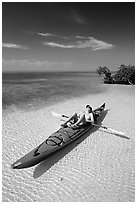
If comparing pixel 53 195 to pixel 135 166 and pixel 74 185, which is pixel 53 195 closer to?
pixel 74 185

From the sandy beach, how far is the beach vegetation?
15.1 m

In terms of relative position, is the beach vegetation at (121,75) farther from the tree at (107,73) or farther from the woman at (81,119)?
the woman at (81,119)

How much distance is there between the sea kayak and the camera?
11.7 ft

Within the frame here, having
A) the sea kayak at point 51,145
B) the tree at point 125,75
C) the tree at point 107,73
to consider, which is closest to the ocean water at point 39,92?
the tree at point 107,73

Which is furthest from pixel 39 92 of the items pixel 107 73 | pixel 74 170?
pixel 107 73

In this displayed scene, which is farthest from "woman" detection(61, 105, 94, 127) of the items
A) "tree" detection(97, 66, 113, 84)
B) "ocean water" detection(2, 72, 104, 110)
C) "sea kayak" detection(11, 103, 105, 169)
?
"tree" detection(97, 66, 113, 84)

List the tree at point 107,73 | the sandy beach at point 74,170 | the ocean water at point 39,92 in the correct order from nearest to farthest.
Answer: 1. the sandy beach at point 74,170
2. the ocean water at point 39,92
3. the tree at point 107,73

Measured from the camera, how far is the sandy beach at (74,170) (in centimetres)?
320

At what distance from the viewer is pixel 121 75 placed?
66.4 ft

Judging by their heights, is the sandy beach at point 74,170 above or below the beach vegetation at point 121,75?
below

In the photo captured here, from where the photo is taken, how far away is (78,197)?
3.14 m

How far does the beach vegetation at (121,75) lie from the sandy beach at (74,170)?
15.1 metres

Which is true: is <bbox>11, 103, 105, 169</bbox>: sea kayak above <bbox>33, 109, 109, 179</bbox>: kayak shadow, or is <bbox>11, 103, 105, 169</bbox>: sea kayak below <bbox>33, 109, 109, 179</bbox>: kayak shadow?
above

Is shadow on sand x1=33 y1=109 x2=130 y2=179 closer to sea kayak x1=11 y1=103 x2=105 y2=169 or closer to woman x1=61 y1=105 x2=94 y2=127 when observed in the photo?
sea kayak x1=11 y1=103 x2=105 y2=169
